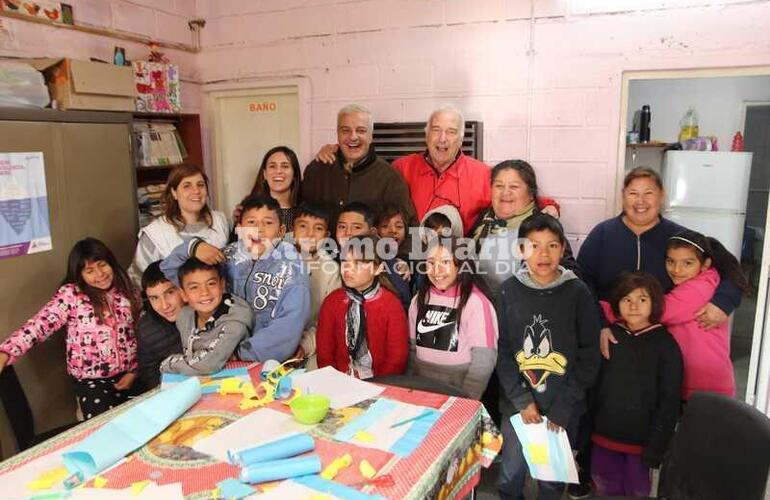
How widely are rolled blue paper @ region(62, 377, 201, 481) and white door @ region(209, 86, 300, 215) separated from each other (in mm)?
2543

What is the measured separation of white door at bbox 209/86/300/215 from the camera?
3.84 metres

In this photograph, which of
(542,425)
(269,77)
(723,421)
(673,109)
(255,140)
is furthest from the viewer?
(673,109)

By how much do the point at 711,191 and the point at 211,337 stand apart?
4.17m

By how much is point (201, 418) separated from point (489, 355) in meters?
1.11

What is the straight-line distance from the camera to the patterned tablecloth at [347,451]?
3.95 ft

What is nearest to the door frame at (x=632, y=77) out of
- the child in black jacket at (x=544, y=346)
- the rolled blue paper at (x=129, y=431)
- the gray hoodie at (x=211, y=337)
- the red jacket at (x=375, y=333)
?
the child in black jacket at (x=544, y=346)

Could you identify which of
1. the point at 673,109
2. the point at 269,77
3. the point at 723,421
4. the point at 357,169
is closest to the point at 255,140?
the point at 269,77

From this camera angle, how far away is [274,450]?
4.15 ft

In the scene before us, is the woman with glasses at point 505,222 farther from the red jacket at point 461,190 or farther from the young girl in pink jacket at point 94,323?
the young girl in pink jacket at point 94,323

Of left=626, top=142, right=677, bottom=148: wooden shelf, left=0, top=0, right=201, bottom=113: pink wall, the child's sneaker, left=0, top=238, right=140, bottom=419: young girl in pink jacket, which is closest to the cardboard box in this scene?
left=0, top=0, right=201, bottom=113: pink wall

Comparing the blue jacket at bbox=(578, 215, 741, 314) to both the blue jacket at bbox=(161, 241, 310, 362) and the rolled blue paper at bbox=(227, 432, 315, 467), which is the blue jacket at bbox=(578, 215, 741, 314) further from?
the rolled blue paper at bbox=(227, 432, 315, 467)

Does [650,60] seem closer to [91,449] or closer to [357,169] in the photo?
[357,169]

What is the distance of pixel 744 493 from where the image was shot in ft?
4.14

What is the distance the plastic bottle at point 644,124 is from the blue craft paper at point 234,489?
187 inches
